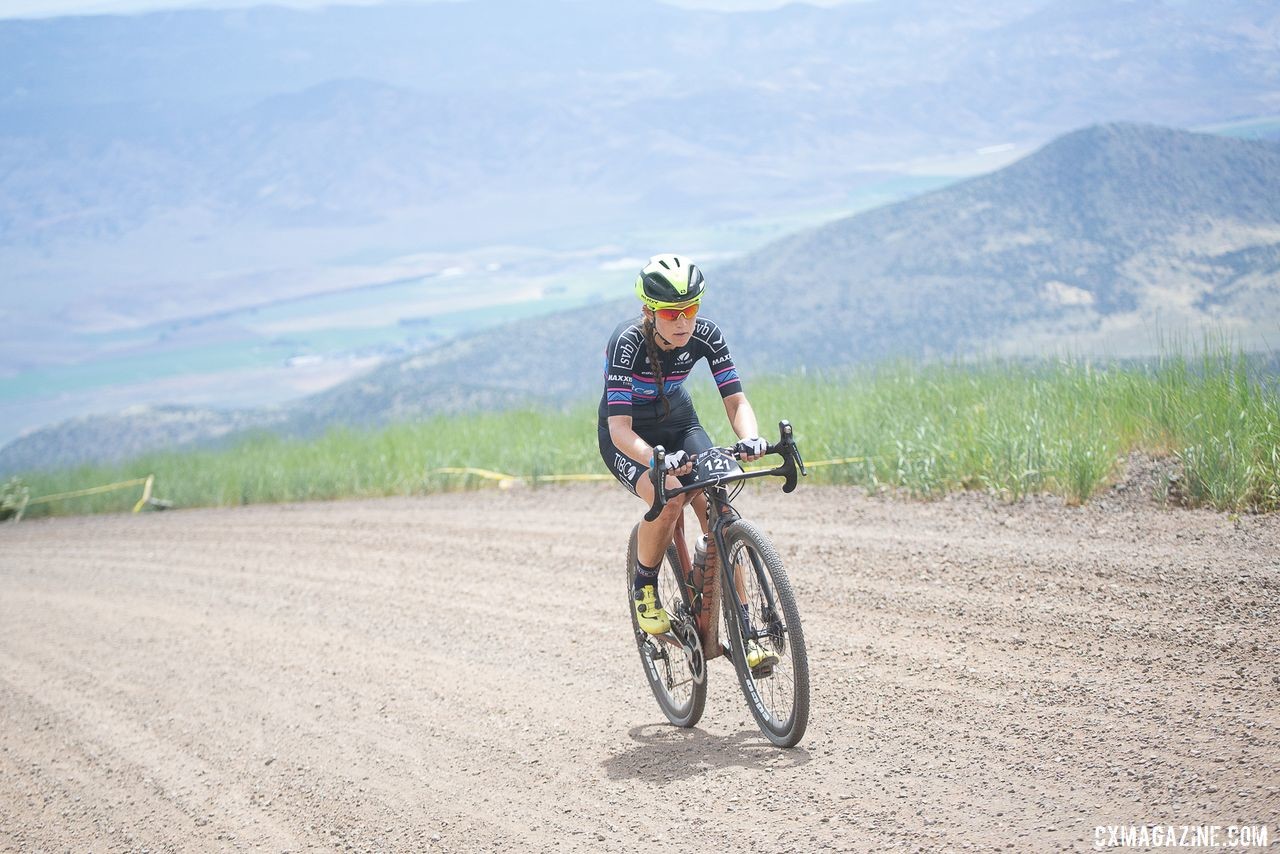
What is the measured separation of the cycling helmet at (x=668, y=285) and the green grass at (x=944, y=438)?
5013 millimetres

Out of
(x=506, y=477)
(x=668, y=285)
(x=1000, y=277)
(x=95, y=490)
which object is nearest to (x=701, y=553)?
(x=668, y=285)

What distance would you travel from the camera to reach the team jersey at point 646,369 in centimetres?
565

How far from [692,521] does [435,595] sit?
2.67 meters

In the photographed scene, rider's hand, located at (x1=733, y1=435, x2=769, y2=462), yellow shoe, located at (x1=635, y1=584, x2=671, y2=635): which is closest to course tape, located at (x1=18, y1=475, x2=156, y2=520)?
yellow shoe, located at (x1=635, y1=584, x2=671, y2=635)

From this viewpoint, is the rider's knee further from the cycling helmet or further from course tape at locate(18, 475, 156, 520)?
course tape at locate(18, 475, 156, 520)

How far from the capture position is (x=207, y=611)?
10.4 meters

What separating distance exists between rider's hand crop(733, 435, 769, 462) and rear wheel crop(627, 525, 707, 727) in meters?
1.06

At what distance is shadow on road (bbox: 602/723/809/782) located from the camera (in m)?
5.44

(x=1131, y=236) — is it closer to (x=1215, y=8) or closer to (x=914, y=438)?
(x=1215, y=8)

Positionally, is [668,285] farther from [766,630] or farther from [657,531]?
[766,630]

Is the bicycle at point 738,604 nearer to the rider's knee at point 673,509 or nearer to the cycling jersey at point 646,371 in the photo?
the rider's knee at point 673,509

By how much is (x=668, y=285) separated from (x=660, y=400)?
759mm

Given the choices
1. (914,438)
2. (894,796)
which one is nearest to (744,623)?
(894,796)

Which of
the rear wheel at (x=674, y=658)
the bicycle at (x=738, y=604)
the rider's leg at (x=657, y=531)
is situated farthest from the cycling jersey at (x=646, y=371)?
the rear wheel at (x=674, y=658)
